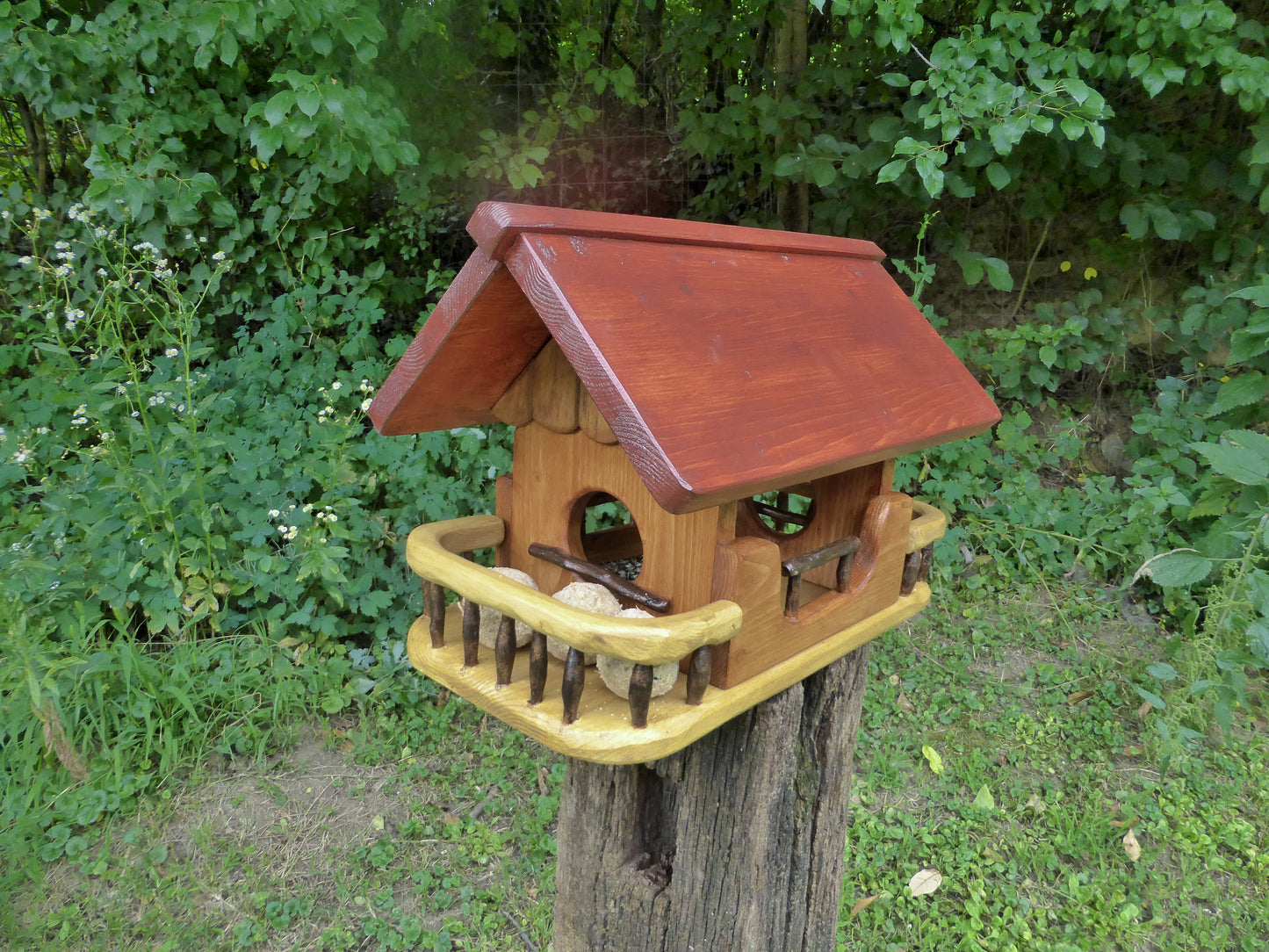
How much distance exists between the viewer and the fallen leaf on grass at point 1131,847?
2324mm

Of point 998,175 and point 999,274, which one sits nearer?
point 998,175

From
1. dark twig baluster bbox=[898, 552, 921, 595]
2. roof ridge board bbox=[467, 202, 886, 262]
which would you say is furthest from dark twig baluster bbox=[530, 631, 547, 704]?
dark twig baluster bbox=[898, 552, 921, 595]

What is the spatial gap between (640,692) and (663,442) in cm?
36

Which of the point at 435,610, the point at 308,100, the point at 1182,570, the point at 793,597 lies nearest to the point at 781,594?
the point at 793,597

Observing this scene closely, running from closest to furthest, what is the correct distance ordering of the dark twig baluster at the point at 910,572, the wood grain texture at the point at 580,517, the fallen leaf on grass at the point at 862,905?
the wood grain texture at the point at 580,517
the dark twig baluster at the point at 910,572
the fallen leaf on grass at the point at 862,905

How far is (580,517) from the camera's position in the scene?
148 cm

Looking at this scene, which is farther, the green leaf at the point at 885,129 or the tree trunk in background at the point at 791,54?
the tree trunk in background at the point at 791,54

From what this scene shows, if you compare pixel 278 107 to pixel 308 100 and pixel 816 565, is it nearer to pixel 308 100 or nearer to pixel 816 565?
pixel 308 100

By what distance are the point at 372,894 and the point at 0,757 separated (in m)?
1.25

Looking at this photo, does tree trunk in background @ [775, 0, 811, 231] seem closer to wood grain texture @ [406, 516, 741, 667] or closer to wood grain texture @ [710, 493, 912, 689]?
wood grain texture @ [710, 493, 912, 689]

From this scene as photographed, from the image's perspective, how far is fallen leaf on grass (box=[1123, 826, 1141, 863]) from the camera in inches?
91.5

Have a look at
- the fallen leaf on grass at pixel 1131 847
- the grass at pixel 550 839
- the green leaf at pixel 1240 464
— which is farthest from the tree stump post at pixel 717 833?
the green leaf at pixel 1240 464

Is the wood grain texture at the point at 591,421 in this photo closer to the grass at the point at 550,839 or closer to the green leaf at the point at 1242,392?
the grass at the point at 550,839

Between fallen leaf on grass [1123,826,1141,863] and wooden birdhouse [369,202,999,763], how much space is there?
152cm
